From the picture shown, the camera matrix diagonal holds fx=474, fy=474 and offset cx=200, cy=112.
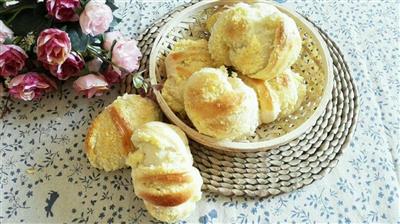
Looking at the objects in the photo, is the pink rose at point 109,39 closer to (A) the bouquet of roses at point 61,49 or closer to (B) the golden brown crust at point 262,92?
(A) the bouquet of roses at point 61,49

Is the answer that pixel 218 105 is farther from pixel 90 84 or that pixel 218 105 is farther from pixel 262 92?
pixel 90 84

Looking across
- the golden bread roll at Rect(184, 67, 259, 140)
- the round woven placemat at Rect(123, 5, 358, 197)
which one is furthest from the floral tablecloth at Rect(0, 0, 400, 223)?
the golden bread roll at Rect(184, 67, 259, 140)

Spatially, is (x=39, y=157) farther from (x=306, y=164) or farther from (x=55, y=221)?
(x=306, y=164)

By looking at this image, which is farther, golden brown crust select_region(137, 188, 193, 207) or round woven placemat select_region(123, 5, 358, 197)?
round woven placemat select_region(123, 5, 358, 197)

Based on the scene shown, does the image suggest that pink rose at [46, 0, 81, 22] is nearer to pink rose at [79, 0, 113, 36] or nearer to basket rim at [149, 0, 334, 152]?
pink rose at [79, 0, 113, 36]

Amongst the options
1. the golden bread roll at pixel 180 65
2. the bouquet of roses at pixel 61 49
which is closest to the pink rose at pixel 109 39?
the bouquet of roses at pixel 61 49

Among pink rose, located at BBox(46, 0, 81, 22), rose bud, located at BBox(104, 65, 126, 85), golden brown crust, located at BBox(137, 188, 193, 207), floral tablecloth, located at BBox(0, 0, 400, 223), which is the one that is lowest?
floral tablecloth, located at BBox(0, 0, 400, 223)
